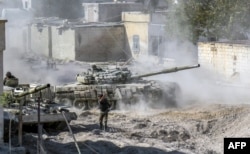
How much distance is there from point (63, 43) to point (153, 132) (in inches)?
835

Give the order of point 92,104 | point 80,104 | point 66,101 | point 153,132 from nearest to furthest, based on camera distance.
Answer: point 153,132 → point 66,101 → point 80,104 → point 92,104

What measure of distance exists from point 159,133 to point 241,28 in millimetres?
14038

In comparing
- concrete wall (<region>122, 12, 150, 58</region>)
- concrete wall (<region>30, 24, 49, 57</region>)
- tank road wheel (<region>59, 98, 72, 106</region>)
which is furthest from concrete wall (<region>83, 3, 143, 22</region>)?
tank road wheel (<region>59, 98, 72, 106</region>)

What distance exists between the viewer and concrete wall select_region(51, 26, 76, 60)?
126ft

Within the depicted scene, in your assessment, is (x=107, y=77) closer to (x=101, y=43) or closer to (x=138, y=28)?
(x=138, y=28)

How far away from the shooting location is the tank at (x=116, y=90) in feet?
75.0

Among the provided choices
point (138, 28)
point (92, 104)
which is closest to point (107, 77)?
point (92, 104)

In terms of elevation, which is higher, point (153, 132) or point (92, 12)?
point (92, 12)

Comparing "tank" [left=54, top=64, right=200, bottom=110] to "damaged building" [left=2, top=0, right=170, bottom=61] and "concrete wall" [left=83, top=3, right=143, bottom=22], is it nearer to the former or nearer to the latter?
"damaged building" [left=2, top=0, right=170, bottom=61]

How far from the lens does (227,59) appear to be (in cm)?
2931

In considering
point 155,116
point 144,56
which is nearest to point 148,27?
point 144,56

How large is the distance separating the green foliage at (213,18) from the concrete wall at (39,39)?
35.2 feet

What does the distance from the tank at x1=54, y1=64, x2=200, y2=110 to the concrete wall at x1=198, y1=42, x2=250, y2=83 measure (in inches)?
191

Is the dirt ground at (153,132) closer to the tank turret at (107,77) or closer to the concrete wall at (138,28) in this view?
the tank turret at (107,77)
